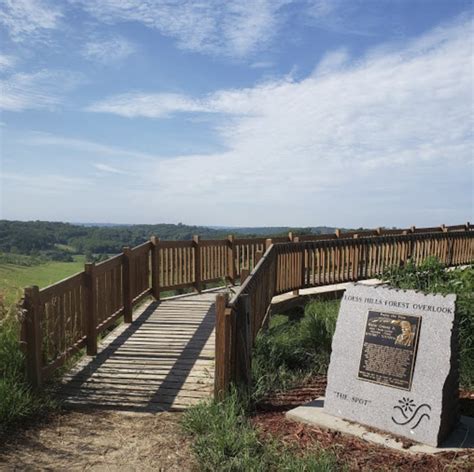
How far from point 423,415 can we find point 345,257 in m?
7.35

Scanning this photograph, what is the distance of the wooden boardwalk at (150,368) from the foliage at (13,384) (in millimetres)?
434

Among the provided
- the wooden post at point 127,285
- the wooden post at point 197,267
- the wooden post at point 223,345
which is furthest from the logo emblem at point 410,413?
the wooden post at point 197,267

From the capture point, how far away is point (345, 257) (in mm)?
11070

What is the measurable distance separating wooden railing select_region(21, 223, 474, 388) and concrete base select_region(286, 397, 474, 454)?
931 millimetres

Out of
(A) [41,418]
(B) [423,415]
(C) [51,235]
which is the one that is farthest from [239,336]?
(C) [51,235]

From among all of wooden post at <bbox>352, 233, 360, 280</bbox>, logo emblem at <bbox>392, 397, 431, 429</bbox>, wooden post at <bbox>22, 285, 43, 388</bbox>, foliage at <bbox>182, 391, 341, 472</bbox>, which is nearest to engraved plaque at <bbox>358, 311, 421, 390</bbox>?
logo emblem at <bbox>392, 397, 431, 429</bbox>

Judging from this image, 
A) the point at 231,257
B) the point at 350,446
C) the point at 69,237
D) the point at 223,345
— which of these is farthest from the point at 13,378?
the point at 69,237

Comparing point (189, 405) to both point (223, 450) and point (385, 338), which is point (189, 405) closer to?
point (223, 450)

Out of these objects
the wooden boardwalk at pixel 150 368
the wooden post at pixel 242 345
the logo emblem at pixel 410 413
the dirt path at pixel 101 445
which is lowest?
the dirt path at pixel 101 445

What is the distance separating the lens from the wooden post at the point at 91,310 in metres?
6.36

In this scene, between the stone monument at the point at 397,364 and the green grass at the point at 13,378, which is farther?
the green grass at the point at 13,378

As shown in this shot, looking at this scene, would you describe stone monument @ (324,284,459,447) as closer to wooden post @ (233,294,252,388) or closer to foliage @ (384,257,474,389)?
foliage @ (384,257,474,389)

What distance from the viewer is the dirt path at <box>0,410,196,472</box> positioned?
12.0 ft

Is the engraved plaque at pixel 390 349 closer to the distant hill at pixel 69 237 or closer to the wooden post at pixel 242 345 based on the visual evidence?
the wooden post at pixel 242 345
